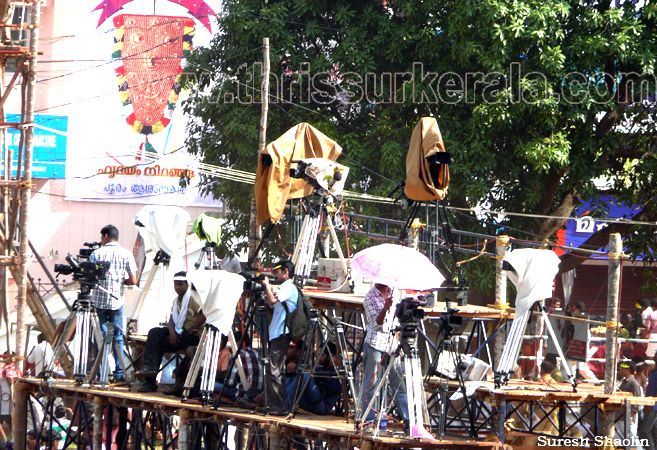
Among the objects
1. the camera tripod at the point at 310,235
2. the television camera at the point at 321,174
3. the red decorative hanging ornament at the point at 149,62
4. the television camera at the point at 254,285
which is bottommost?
the television camera at the point at 254,285

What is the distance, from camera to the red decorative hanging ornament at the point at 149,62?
2855 cm

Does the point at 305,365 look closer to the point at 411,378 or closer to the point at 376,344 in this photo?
the point at 376,344

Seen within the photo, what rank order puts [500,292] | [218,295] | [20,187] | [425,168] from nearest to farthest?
1. [218,295]
2. [425,168]
3. [500,292]
4. [20,187]

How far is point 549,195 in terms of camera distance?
1731 cm

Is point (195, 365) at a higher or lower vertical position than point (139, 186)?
lower

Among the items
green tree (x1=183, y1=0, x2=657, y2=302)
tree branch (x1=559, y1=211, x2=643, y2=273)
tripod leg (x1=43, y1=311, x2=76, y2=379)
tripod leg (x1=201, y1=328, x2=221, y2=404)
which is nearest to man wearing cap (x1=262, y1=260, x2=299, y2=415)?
tripod leg (x1=201, y1=328, x2=221, y2=404)

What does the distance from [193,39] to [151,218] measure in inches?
688

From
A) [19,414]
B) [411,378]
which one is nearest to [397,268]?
[411,378]

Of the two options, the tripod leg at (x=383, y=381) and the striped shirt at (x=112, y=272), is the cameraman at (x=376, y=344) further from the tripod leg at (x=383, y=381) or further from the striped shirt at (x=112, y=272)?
the striped shirt at (x=112, y=272)

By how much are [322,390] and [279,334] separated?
92 centimetres

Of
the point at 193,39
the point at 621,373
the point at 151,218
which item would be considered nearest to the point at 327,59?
the point at 151,218
